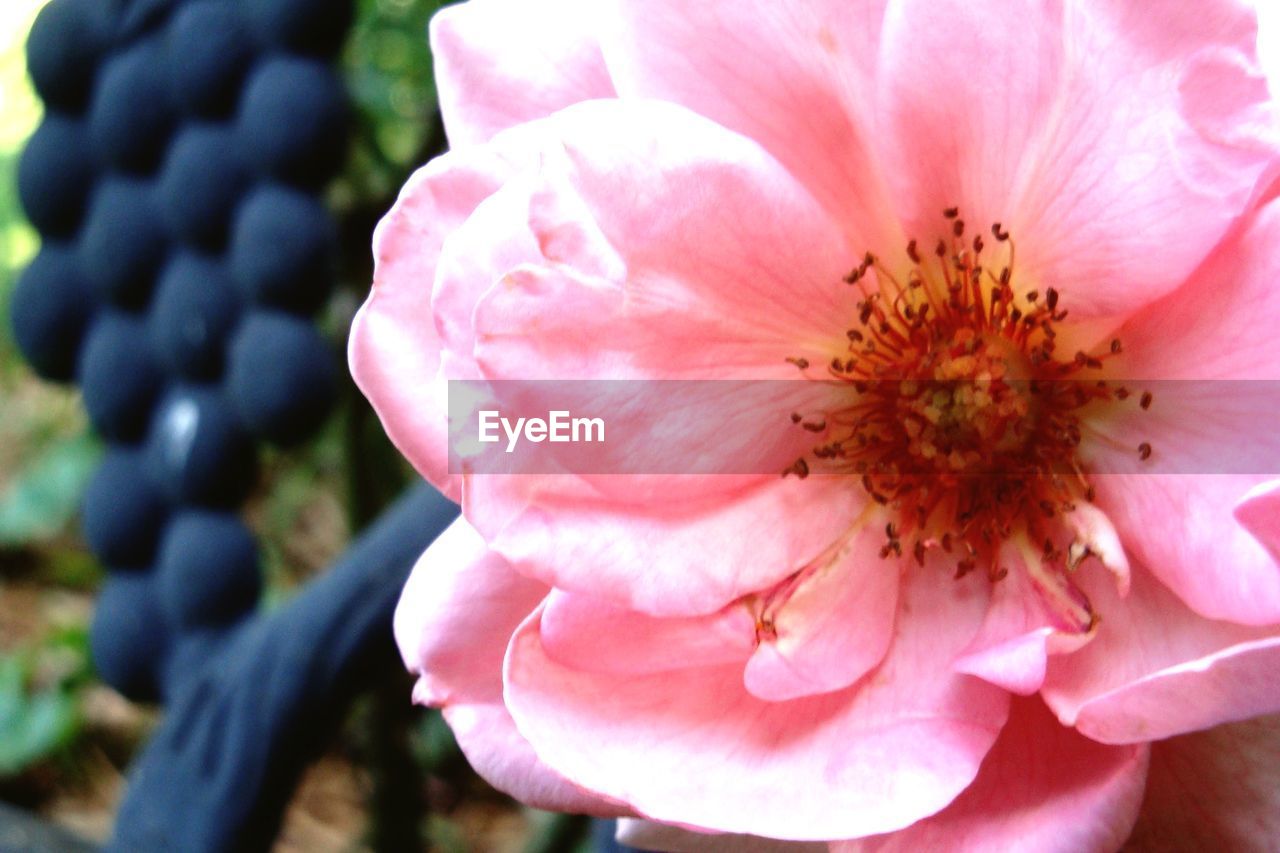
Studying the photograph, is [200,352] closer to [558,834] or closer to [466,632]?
[558,834]

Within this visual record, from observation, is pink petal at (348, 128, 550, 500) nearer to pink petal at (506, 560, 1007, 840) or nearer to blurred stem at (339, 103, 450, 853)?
pink petal at (506, 560, 1007, 840)

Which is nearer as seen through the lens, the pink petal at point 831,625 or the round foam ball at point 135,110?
the pink petal at point 831,625

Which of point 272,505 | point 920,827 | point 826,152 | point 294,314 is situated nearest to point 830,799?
point 920,827

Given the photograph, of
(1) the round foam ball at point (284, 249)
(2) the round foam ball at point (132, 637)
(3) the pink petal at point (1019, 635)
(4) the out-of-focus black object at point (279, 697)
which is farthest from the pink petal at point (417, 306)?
(2) the round foam ball at point (132, 637)

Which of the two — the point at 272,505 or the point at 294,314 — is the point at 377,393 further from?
the point at 272,505

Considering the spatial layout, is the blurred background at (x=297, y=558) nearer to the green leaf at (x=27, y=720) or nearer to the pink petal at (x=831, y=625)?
the green leaf at (x=27, y=720)

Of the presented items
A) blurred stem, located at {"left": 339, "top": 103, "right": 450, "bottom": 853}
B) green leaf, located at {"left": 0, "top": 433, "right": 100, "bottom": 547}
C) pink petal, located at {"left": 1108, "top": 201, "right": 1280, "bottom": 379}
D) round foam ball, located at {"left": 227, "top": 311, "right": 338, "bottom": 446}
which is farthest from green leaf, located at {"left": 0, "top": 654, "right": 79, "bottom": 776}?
pink petal, located at {"left": 1108, "top": 201, "right": 1280, "bottom": 379}

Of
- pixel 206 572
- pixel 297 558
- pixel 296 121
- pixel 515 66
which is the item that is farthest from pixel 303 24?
pixel 297 558
